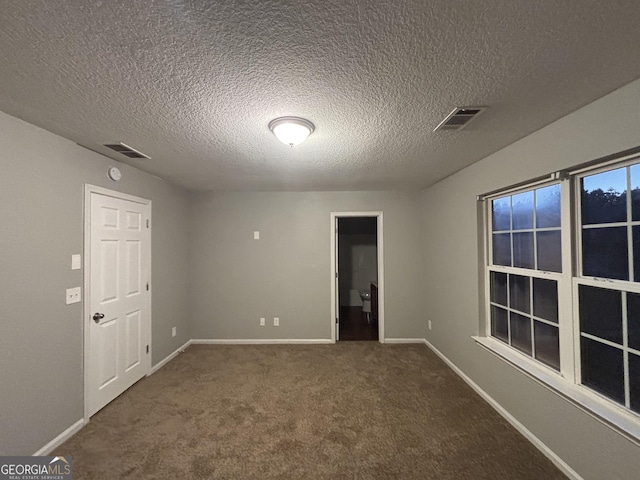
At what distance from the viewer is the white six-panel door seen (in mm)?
2285

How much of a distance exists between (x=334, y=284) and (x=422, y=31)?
3.36 metres

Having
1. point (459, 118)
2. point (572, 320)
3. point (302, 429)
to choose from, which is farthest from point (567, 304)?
point (302, 429)

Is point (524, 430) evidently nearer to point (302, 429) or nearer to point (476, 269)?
point (476, 269)

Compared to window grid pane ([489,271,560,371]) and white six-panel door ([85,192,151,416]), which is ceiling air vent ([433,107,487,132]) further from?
white six-panel door ([85,192,151,416])

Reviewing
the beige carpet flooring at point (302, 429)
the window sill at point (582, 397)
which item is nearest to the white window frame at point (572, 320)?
the window sill at point (582, 397)

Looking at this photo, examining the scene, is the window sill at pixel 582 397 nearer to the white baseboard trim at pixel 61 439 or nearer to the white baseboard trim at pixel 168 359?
the white baseboard trim at pixel 61 439

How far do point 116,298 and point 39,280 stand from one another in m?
0.79

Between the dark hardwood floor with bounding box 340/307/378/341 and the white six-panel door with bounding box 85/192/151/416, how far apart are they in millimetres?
2766

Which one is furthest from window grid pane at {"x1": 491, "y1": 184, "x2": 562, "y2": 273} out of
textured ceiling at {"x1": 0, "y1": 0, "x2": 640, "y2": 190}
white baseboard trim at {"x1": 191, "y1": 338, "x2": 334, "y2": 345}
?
white baseboard trim at {"x1": 191, "y1": 338, "x2": 334, "y2": 345}

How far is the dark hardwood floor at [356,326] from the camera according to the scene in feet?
14.0

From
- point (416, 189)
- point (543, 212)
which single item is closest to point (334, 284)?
point (416, 189)

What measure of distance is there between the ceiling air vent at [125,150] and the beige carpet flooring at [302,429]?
2344mm

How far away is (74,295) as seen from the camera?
2.09 m

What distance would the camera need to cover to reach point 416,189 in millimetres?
3973
